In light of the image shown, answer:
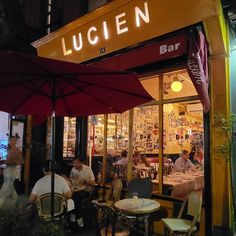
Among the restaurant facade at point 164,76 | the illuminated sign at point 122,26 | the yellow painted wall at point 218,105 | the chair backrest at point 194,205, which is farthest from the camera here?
the illuminated sign at point 122,26

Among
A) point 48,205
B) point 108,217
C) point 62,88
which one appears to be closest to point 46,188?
point 48,205

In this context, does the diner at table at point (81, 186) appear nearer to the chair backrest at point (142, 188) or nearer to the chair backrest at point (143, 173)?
the chair backrest at point (142, 188)

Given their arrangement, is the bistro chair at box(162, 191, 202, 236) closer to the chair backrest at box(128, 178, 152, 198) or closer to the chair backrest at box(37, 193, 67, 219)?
the chair backrest at box(128, 178, 152, 198)

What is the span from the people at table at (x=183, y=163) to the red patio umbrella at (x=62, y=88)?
3540mm

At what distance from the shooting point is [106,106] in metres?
4.69

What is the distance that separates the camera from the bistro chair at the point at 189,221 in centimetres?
468

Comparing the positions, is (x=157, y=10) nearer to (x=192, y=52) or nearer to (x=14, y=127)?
(x=192, y=52)

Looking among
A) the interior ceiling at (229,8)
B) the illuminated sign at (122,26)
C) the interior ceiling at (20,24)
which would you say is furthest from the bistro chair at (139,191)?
the interior ceiling at (20,24)

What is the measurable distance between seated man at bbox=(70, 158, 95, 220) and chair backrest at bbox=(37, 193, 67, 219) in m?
1.08

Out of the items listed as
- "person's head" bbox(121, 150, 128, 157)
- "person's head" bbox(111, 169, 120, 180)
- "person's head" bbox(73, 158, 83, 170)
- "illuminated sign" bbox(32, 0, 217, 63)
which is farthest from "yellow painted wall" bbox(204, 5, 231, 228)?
"person's head" bbox(73, 158, 83, 170)

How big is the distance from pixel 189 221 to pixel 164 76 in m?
3.19

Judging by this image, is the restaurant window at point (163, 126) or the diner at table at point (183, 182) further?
the restaurant window at point (163, 126)

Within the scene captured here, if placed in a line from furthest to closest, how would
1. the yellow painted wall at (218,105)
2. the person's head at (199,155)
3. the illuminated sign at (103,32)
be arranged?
the illuminated sign at (103,32) → the person's head at (199,155) → the yellow painted wall at (218,105)

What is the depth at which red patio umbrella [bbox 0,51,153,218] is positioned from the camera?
125 inches
